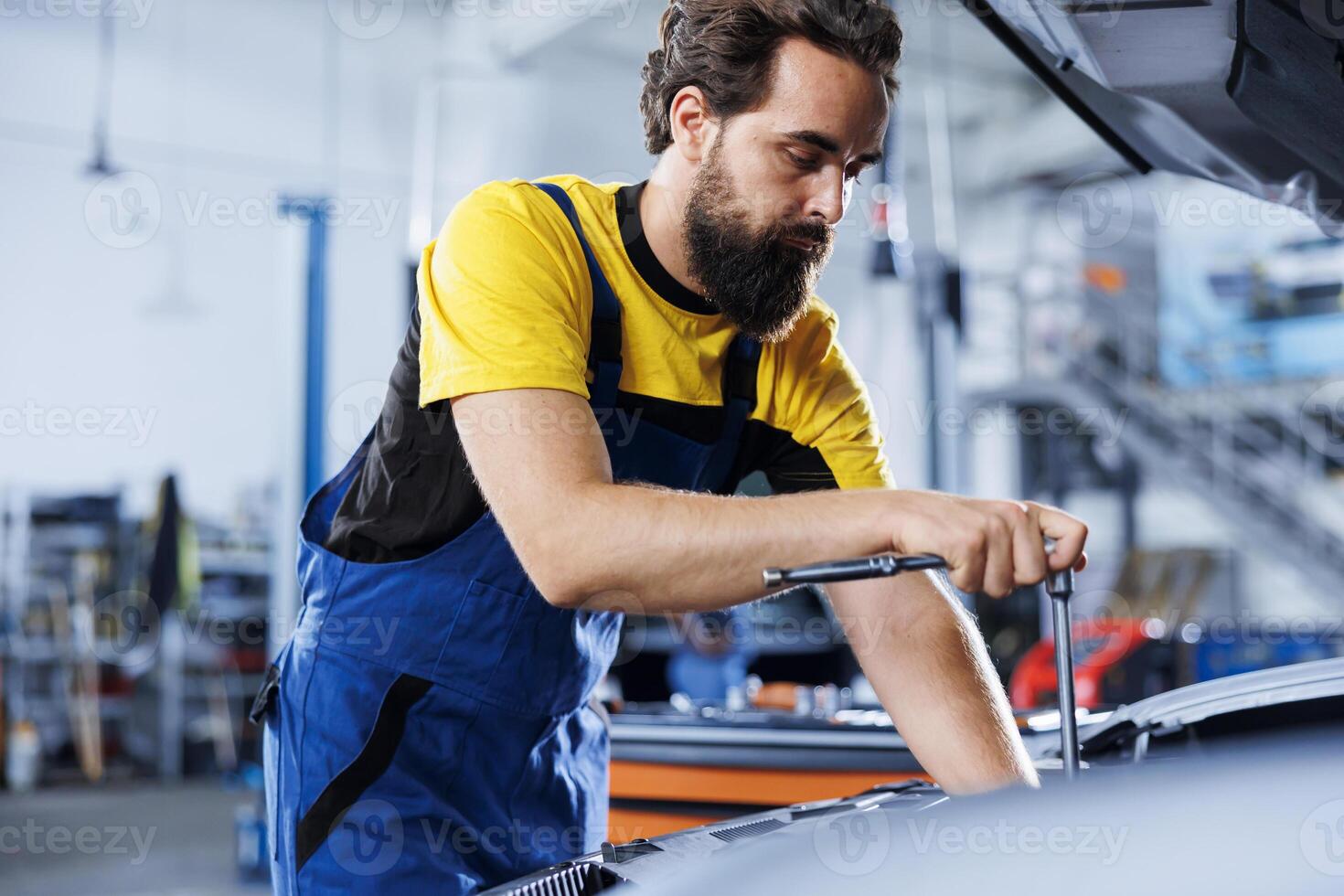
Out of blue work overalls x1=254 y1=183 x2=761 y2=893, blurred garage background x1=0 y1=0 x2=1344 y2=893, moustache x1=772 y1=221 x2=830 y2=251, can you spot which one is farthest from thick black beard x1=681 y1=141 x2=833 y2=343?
blurred garage background x1=0 y1=0 x2=1344 y2=893

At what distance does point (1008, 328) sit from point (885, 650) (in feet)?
30.9

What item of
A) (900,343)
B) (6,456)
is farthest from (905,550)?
(900,343)

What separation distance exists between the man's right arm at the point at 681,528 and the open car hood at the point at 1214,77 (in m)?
0.58

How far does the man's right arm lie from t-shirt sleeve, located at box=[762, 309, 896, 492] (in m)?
0.41

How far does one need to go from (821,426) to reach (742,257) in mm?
252

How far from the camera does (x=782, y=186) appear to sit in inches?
47.3

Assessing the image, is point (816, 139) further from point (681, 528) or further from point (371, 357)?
point (371, 357)

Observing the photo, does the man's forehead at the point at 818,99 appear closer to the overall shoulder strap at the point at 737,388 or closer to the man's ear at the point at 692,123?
the man's ear at the point at 692,123

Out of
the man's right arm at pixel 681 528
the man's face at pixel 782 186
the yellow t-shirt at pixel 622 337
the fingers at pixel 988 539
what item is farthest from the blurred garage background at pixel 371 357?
the fingers at pixel 988 539

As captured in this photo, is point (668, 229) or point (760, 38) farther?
point (668, 229)

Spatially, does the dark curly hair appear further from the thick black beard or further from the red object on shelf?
the red object on shelf

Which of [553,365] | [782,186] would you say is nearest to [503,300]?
[553,365]

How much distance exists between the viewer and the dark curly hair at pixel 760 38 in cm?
116

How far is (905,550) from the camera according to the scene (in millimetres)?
904
